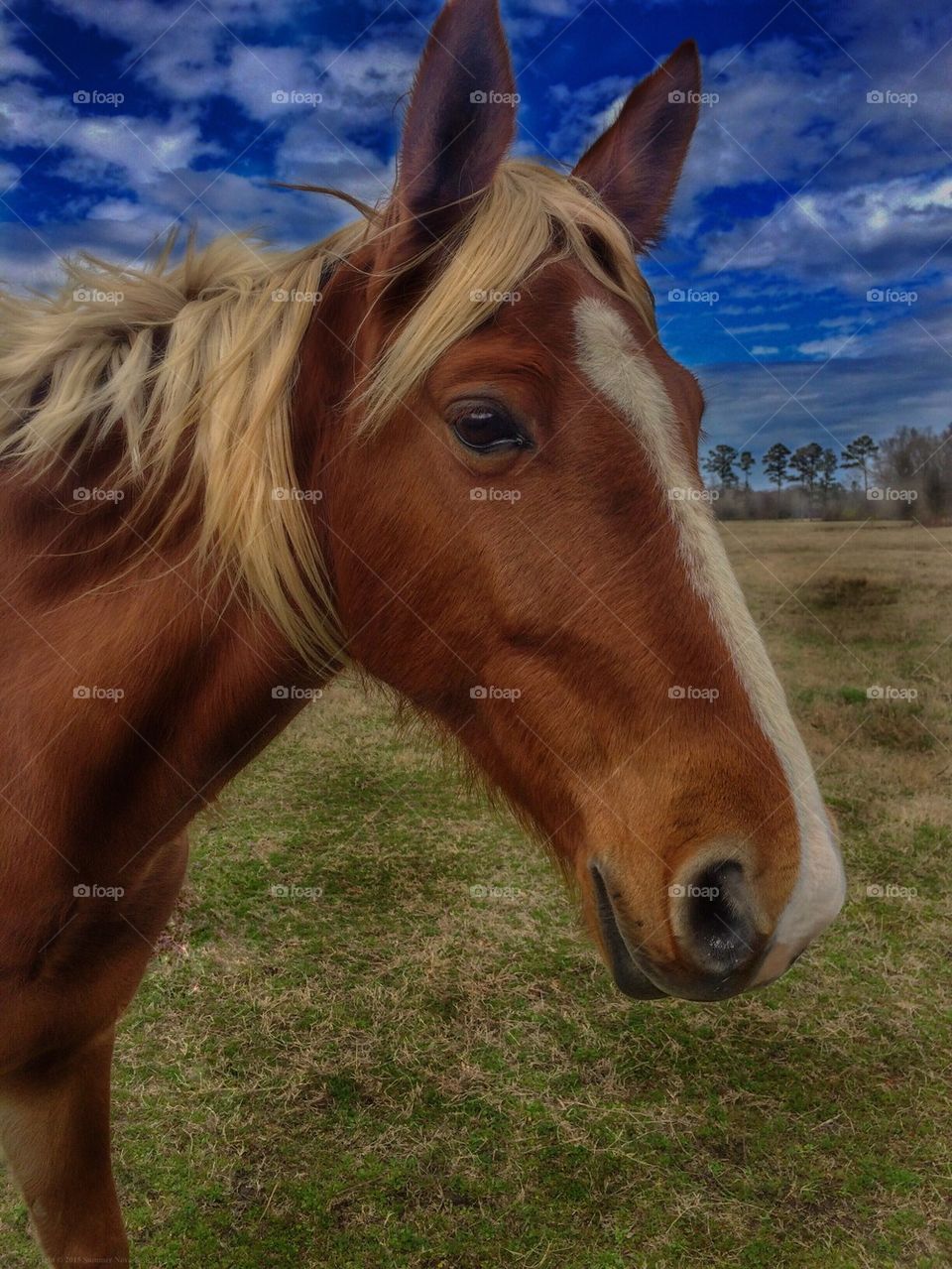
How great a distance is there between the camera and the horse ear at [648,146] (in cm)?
234

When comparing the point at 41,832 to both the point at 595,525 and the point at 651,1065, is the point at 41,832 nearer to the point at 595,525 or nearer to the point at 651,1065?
the point at 595,525

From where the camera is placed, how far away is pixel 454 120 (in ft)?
6.20

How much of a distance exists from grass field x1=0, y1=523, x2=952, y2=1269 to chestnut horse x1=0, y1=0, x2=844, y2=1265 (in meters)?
0.65

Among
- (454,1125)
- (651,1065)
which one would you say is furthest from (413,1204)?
(651,1065)

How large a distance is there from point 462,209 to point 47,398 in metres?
1.19

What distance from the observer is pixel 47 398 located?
6.92 feet

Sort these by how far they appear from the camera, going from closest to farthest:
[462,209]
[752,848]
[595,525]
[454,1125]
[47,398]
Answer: [752,848]
[595,525]
[462,209]
[47,398]
[454,1125]

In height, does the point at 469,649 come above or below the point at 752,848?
above
